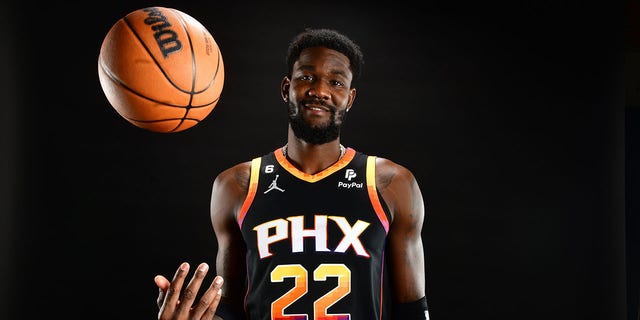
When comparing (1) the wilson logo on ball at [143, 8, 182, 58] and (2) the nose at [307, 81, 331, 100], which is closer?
(1) the wilson logo on ball at [143, 8, 182, 58]

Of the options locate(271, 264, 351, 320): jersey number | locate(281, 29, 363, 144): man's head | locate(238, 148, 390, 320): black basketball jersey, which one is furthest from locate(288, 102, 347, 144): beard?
locate(271, 264, 351, 320): jersey number

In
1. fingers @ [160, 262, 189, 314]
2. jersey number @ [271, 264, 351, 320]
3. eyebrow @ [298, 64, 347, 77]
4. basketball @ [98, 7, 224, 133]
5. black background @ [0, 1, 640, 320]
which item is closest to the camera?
fingers @ [160, 262, 189, 314]

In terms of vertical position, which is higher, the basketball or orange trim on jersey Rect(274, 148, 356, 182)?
the basketball

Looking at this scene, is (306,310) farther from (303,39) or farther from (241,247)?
(303,39)

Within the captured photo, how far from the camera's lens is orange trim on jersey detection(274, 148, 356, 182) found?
7.23ft

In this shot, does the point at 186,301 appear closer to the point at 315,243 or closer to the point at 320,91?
the point at 315,243

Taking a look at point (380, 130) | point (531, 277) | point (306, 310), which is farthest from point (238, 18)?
point (531, 277)

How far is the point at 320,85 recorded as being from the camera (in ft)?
6.99

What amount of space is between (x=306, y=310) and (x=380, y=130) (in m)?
1.34

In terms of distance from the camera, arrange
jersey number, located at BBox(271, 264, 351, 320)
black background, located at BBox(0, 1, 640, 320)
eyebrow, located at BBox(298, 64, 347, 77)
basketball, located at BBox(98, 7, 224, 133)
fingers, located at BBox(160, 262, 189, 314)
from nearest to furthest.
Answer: fingers, located at BBox(160, 262, 189, 314) < basketball, located at BBox(98, 7, 224, 133) < jersey number, located at BBox(271, 264, 351, 320) < eyebrow, located at BBox(298, 64, 347, 77) < black background, located at BBox(0, 1, 640, 320)

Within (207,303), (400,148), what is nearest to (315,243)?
(207,303)

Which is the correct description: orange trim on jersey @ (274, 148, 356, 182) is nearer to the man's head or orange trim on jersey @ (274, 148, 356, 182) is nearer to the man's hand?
the man's head

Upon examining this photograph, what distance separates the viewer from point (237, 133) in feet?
10.5

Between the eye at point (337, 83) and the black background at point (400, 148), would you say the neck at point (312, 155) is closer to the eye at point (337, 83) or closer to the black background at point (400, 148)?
the eye at point (337, 83)
